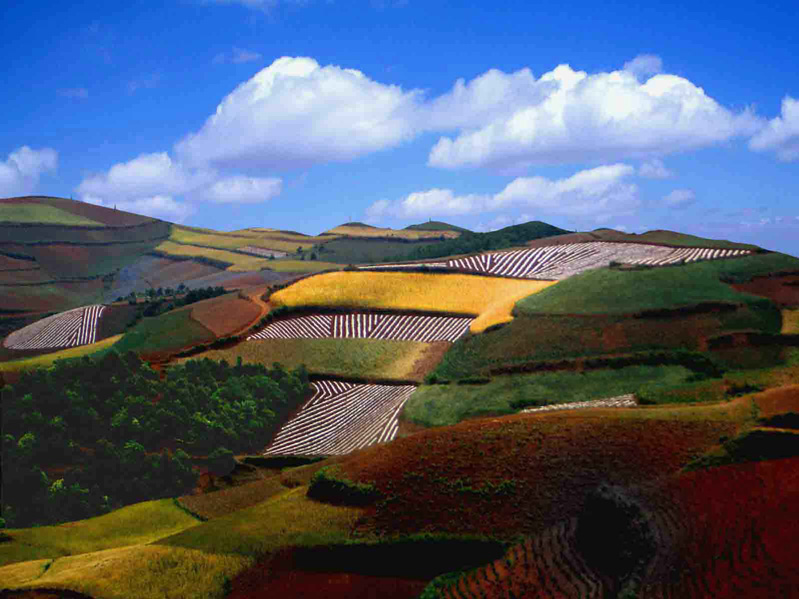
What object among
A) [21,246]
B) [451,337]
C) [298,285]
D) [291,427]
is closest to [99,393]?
[291,427]

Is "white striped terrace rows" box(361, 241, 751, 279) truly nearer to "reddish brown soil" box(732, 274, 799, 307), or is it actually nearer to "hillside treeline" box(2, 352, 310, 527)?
"reddish brown soil" box(732, 274, 799, 307)

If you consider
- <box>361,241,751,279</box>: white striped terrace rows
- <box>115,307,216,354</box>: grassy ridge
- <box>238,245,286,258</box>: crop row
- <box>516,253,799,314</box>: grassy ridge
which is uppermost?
<box>238,245,286,258</box>: crop row

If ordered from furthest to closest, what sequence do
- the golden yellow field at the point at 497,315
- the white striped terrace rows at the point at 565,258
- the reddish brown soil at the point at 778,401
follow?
the white striped terrace rows at the point at 565,258 < the golden yellow field at the point at 497,315 < the reddish brown soil at the point at 778,401

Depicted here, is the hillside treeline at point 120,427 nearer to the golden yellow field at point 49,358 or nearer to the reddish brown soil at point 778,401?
the golden yellow field at point 49,358

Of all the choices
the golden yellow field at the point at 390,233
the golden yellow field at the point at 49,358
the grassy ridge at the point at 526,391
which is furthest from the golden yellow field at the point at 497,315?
the golden yellow field at the point at 390,233

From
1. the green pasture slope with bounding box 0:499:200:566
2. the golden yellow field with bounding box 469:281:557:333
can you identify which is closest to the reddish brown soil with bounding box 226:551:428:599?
the green pasture slope with bounding box 0:499:200:566

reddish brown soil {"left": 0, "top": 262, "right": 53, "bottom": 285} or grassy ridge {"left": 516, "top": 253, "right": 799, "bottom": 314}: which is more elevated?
grassy ridge {"left": 516, "top": 253, "right": 799, "bottom": 314}

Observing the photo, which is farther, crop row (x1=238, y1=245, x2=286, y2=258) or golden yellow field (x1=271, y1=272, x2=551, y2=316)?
crop row (x1=238, y1=245, x2=286, y2=258)
